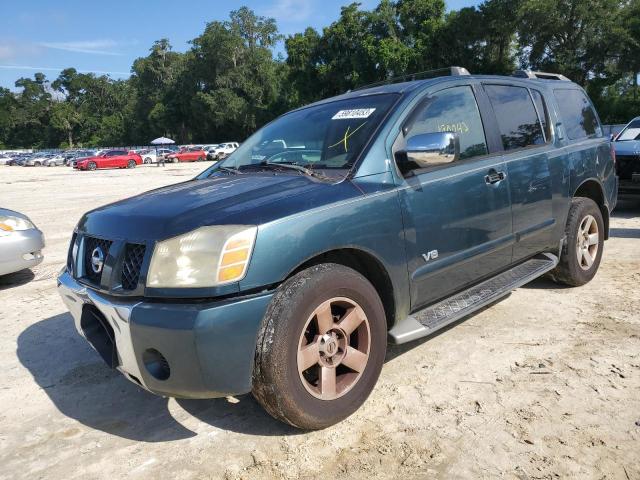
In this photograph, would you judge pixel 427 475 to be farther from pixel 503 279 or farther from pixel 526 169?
pixel 526 169

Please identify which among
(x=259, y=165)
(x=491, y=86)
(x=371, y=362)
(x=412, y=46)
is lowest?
(x=371, y=362)

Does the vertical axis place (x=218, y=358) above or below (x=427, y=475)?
above

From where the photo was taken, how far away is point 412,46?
47.0m

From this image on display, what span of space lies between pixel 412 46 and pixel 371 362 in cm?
4848

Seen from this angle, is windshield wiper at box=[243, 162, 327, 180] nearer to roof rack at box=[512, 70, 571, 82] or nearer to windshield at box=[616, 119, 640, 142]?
roof rack at box=[512, 70, 571, 82]

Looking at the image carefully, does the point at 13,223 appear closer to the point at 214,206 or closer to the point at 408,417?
the point at 214,206

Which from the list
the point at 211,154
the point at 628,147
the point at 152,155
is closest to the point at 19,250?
the point at 628,147

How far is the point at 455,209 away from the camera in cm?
328

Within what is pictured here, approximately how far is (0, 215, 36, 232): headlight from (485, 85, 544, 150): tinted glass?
5.07m

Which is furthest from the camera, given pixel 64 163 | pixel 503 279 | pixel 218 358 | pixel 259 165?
pixel 64 163

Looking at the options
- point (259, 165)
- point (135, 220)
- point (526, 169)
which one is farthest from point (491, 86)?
point (135, 220)

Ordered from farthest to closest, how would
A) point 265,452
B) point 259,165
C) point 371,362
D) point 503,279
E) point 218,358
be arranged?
point 503,279 < point 259,165 < point 371,362 < point 265,452 < point 218,358

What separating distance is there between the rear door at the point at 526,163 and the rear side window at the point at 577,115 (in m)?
0.43

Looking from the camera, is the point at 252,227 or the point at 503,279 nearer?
the point at 252,227
